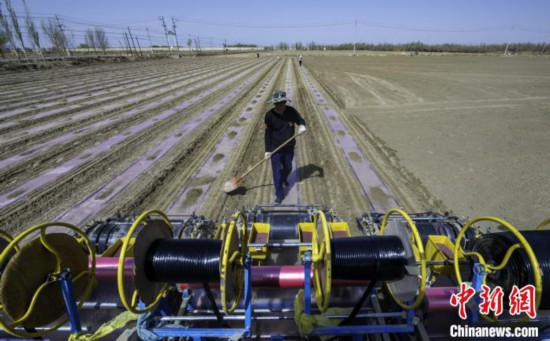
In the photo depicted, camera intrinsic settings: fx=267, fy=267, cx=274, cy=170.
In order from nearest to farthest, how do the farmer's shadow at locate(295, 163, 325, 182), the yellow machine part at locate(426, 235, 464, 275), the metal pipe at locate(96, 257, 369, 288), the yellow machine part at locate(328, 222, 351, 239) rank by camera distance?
the metal pipe at locate(96, 257, 369, 288) < the yellow machine part at locate(426, 235, 464, 275) < the yellow machine part at locate(328, 222, 351, 239) < the farmer's shadow at locate(295, 163, 325, 182)

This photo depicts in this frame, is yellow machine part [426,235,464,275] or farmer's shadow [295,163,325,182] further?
farmer's shadow [295,163,325,182]

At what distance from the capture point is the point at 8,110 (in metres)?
12.2

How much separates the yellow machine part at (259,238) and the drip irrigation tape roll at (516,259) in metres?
2.27

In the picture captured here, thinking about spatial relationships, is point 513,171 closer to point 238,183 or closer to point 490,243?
point 490,243

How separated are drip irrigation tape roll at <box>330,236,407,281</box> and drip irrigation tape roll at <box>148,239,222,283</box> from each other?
1.09 meters

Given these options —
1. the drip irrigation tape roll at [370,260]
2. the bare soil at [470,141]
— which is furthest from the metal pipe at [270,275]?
the bare soil at [470,141]

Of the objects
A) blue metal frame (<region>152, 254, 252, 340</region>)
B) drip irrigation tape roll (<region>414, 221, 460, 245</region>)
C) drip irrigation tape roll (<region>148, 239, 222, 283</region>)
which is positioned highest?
drip irrigation tape roll (<region>148, 239, 222, 283</region>)

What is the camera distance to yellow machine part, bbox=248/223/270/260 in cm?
319

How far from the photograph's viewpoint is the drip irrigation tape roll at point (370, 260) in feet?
7.64

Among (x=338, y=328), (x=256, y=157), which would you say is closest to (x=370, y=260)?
(x=338, y=328)

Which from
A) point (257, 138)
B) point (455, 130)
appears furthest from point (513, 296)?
point (455, 130)

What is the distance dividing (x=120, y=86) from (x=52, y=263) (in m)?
20.5

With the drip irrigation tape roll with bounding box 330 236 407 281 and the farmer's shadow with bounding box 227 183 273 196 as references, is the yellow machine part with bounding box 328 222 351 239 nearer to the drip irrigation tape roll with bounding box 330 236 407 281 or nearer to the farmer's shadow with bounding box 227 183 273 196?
the drip irrigation tape roll with bounding box 330 236 407 281

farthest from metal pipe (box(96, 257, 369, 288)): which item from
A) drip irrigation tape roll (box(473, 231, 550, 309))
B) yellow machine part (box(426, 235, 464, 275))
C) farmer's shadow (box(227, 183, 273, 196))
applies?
farmer's shadow (box(227, 183, 273, 196))
